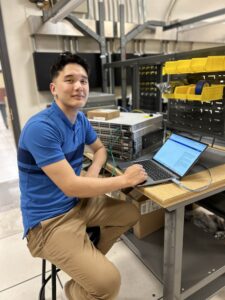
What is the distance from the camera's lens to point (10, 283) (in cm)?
156

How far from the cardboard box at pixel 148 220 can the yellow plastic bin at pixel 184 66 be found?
94 cm

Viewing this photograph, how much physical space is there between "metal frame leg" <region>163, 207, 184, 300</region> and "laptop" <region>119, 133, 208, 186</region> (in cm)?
17

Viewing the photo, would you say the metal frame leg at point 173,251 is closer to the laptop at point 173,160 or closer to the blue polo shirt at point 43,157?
the laptop at point 173,160

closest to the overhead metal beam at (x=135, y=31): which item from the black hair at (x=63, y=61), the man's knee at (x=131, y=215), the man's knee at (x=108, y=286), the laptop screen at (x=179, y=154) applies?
the black hair at (x=63, y=61)

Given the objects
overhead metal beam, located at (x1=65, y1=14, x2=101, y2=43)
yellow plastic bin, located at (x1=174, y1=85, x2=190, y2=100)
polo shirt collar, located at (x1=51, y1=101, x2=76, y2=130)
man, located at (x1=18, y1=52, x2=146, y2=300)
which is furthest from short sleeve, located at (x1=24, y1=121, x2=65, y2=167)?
overhead metal beam, located at (x1=65, y1=14, x2=101, y2=43)

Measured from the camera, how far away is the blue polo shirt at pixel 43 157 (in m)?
1.01

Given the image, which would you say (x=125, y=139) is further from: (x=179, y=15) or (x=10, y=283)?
(x=179, y=15)

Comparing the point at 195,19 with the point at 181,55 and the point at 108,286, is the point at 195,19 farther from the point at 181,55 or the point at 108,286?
the point at 108,286

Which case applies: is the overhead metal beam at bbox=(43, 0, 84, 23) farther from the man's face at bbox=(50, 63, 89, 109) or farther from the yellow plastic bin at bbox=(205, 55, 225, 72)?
the yellow plastic bin at bbox=(205, 55, 225, 72)

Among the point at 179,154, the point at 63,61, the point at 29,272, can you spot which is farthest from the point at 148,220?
the point at 63,61

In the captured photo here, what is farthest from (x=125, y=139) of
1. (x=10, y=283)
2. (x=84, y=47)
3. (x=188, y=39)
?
(x=188, y=39)

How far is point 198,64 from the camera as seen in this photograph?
1219 millimetres

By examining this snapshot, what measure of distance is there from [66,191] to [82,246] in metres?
0.27

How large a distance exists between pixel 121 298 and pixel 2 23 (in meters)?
2.98
